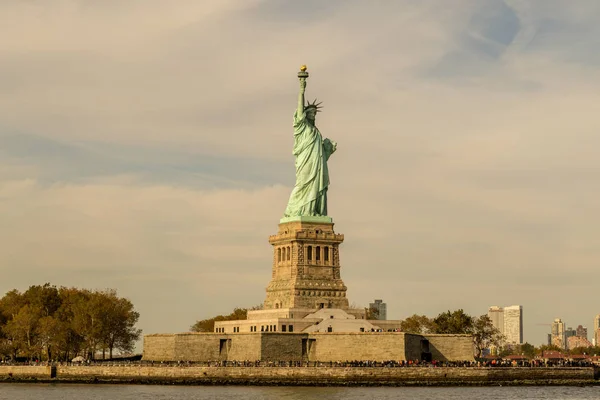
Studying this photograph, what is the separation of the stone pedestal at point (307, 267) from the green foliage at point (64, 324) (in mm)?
17653

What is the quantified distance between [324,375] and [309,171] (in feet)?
80.4

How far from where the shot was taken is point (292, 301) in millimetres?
108812

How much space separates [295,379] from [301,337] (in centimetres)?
632

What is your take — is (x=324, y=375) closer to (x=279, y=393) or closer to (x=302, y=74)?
(x=279, y=393)

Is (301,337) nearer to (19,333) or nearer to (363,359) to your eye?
(363,359)

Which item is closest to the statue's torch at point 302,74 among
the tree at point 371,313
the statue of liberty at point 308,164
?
the statue of liberty at point 308,164

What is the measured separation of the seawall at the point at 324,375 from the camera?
96.5 metres

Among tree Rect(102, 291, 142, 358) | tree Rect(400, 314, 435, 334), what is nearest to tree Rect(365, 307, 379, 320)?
tree Rect(400, 314, 435, 334)

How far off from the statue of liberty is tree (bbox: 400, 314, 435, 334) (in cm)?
2252

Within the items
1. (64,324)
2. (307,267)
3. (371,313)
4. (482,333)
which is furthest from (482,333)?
(64,324)

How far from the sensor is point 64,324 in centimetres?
11912

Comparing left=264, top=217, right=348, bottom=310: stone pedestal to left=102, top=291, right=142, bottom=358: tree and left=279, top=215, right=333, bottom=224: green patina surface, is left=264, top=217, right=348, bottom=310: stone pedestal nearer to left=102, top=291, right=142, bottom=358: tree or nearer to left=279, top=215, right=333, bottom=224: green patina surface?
left=279, top=215, right=333, bottom=224: green patina surface

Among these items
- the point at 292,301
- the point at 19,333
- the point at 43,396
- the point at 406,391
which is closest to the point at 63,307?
the point at 19,333

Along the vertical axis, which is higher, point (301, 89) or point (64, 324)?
point (301, 89)
